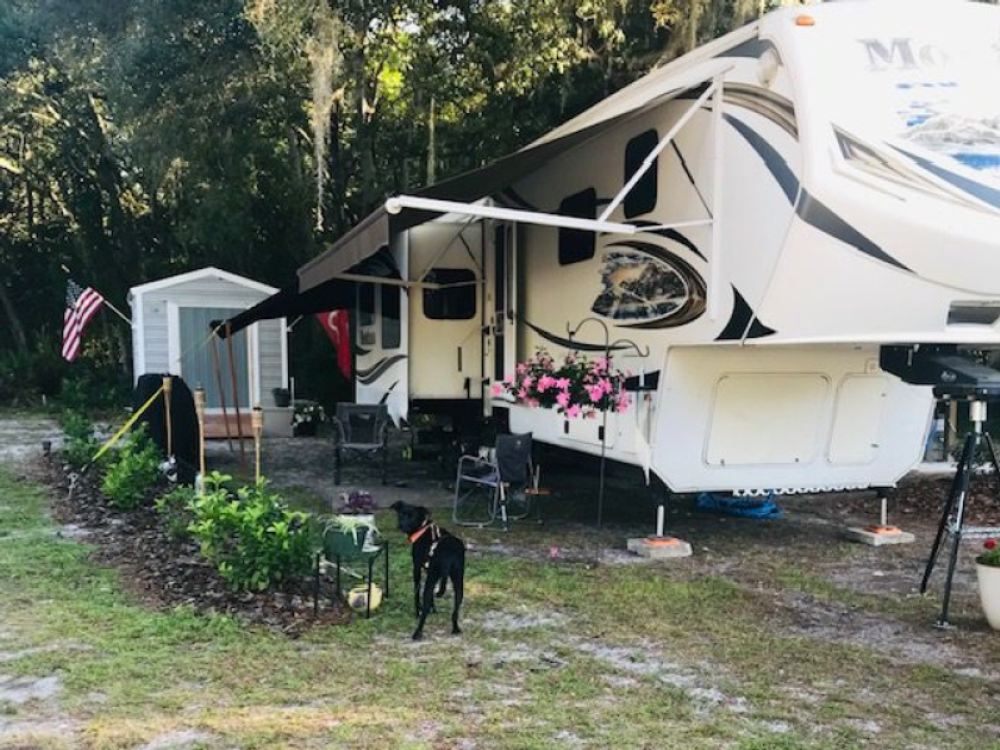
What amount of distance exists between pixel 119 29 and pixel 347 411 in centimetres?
592

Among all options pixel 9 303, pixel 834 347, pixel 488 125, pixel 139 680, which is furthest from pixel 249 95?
pixel 9 303

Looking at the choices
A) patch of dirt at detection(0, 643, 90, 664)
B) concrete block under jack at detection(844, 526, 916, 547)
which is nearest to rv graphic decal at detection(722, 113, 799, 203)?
concrete block under jack at detection(844, 526, 916, 547)

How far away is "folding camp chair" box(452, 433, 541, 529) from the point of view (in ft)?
22.1

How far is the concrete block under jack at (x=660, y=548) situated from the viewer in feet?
19.1

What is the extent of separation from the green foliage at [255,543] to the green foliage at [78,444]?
4.20 m

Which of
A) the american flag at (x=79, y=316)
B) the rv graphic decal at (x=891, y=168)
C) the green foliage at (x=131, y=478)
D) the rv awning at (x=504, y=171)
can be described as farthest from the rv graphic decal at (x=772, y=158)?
the american flag at (x=79, y=316)

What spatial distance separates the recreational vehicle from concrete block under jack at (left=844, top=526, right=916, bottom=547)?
37 centimetres

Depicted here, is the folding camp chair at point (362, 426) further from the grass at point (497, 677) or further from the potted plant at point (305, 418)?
the potted plant at point (305, 418)

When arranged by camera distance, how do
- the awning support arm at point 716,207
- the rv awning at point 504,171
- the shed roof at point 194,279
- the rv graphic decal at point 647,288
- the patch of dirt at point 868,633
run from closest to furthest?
1. the patch of dirt at point 868,633
2. the awning support arm at point 716,207
3. the rv awning at point 504,171
4. the rv graphic decal at point 647,288
5. the shed roof at point 194,279

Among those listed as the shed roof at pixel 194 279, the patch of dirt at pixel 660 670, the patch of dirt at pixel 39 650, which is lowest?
the patch of dirt at pixel 660 670

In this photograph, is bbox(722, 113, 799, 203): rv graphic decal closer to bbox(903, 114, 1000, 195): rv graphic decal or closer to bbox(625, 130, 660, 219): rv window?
bbox(903, 114, 1000, 195): rv graphic decal

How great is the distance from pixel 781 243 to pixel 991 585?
6.54 feet

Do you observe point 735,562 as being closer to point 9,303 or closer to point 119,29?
point 119,29

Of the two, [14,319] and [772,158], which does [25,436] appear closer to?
[14,319]
